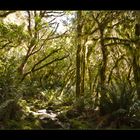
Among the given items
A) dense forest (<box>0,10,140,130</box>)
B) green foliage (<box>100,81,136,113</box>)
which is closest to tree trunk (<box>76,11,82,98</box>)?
dense forest (<box>0,10,140,130</box>)

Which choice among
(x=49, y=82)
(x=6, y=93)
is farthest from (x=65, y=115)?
(x=49, y=82)

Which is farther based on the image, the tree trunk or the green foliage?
the tree trunk

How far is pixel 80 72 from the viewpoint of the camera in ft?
33.9

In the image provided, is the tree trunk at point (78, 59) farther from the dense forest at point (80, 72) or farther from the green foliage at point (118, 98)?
the green foliage at point (118, 98)

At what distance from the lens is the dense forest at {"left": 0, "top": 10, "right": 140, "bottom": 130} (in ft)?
21.1

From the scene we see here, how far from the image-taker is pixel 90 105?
8500mm

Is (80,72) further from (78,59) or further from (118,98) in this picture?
(118,98)

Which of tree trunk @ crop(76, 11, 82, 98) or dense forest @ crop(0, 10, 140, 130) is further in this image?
tree trunk @ crop(76, 11, 82, 98)

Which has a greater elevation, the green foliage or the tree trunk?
the tree trunk

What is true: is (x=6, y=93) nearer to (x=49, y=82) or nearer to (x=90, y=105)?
(x=90, y=105)

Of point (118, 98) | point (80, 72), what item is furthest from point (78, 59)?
point (118, 98)

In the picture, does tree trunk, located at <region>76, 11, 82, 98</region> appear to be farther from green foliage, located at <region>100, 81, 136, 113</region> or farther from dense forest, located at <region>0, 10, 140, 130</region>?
green foliage, located at <region>100, 81, 136, 113</region>
